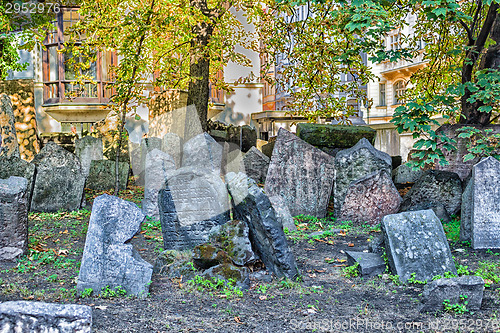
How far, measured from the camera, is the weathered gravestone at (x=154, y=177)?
31.1ft

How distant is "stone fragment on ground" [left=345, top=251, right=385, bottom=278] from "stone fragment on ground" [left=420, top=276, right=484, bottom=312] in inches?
44.5

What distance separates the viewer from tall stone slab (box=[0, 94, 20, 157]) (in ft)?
40.7

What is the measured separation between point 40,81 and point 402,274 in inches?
842

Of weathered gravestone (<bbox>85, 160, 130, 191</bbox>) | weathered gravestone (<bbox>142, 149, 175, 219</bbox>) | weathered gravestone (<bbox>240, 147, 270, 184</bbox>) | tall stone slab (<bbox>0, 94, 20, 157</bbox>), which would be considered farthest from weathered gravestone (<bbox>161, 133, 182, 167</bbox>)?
tall stone slab (<bbox>0, 94, 20, 157</bbox>)

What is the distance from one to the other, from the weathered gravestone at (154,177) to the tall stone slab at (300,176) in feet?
6.51

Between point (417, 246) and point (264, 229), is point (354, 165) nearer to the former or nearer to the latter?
point (417, 246)

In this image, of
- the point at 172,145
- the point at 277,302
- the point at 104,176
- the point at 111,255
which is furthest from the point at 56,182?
the point at 277,302

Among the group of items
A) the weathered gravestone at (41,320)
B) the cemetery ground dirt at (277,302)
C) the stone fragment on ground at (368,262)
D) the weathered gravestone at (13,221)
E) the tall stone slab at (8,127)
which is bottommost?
the cemetery ground dirt at (277,302)

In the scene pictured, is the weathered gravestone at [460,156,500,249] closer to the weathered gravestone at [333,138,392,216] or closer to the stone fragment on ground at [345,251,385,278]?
the stone fragment on ground at [345,251,385,278]

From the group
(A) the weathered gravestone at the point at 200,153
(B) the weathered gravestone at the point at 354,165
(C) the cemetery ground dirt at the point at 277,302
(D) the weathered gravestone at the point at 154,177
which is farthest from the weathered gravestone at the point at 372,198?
(A) the weathered gravestone at the point at 200,153

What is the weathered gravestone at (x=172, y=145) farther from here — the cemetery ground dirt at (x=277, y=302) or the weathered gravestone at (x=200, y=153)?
the cemetery ground dirt at (x=277, y=302)

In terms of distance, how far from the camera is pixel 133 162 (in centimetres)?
1453

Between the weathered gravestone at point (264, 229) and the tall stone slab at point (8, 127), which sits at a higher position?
the tall stone slab at point (8, 127)

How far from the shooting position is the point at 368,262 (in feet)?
19.2
